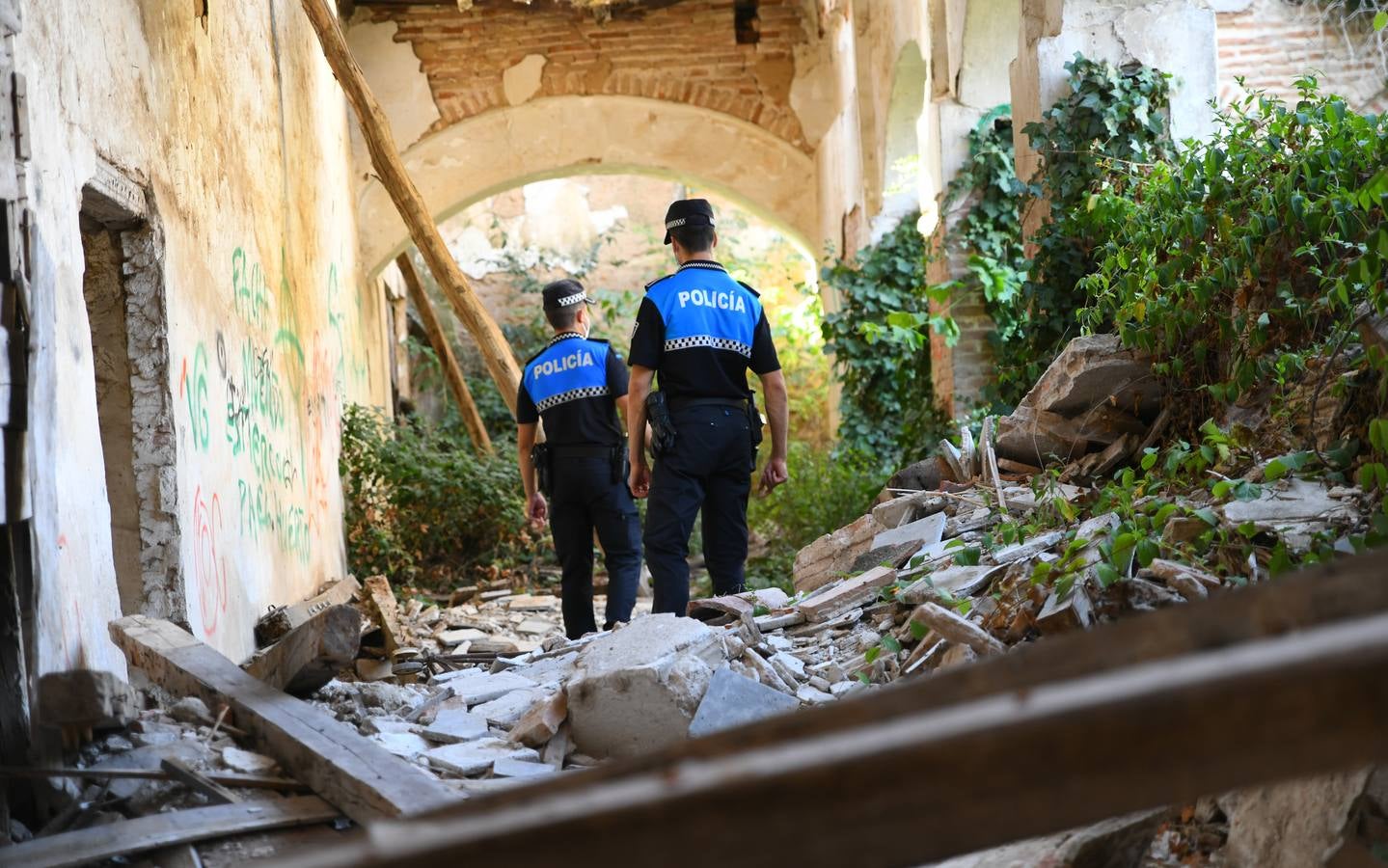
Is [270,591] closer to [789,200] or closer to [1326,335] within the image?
[1326,335]

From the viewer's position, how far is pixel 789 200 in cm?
1301

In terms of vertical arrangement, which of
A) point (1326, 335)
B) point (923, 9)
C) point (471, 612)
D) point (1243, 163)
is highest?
point (923, 9)

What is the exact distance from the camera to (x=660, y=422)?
16.8 ft

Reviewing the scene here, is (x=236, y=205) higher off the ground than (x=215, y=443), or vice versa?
(x=236, y=205)

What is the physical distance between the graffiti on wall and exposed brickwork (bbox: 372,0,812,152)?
146 inches

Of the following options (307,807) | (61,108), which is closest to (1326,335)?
(307,807)

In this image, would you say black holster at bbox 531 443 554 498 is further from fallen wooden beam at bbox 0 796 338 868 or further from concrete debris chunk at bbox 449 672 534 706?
fallen wooden beam at bbox 0 796 338 868

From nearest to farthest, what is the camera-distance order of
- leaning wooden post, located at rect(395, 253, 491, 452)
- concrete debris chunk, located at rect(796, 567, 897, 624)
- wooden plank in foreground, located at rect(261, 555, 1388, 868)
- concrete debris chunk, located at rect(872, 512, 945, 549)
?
1. wooden plank in foreground, located at rect(261, 555, 1388, 868)
2. concrete debris chunk, located at rect(796, 567, 897, 624)
3. concrete debris chunk, located at rect(872, 512, 945, 549)
4. leaning wooden post, located at rect(395, 253, 491, 452)

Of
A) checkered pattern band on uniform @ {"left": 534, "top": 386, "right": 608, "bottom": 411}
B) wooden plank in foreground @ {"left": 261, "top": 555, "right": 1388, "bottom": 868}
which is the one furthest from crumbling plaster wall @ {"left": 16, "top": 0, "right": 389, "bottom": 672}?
wooden plank in foreground @ {"left": 261, "top": 555, "right": 1388, "bottom": 868}

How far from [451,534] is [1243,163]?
22.8 feet

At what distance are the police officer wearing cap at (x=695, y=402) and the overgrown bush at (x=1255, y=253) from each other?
151 centimetres

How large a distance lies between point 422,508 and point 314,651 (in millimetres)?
6514

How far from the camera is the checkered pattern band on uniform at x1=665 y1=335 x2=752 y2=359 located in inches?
202

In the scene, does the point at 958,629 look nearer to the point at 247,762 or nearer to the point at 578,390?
the point at 247,762
